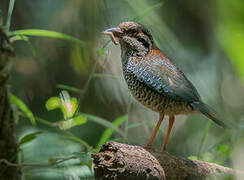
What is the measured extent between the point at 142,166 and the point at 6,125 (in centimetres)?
109

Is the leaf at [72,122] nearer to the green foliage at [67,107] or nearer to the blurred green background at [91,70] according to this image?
the green foliage at [67,107]

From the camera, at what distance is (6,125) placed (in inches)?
105

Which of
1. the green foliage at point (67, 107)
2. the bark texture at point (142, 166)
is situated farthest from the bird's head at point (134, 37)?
the bark texture at point (142, 166)

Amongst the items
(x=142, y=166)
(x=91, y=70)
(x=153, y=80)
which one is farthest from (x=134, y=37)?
(x=91, y=70)

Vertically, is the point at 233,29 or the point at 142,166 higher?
the point at 233,29

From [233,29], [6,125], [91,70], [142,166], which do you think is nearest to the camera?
[233,29]

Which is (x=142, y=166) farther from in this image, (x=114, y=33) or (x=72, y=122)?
(x=114, y=33)

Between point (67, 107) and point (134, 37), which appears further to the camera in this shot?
point (134, 37)

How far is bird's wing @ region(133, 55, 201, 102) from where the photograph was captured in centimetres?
294

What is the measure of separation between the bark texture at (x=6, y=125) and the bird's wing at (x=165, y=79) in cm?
107

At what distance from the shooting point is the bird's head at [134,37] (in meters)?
3.30

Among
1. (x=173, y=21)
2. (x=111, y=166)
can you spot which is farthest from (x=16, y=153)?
Result: (x=173, y=21)

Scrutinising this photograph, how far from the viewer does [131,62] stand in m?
3.27

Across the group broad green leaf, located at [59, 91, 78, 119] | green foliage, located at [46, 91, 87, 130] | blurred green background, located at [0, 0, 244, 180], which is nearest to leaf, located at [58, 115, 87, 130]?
green foliage, located at [46, 91, 87, 130]
